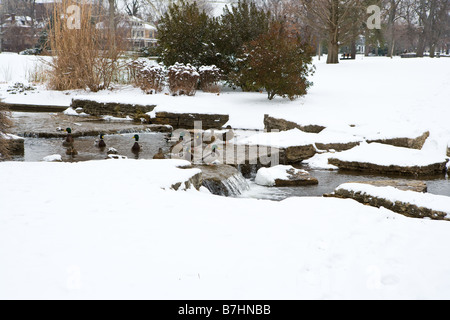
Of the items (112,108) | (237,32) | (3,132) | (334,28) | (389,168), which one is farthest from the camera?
(334,28)

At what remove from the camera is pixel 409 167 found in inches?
337

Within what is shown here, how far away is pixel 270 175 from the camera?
7.76 m

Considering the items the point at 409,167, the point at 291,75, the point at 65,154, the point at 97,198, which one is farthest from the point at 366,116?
the point at 97,198

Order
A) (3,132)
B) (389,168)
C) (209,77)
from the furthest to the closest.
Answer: (209,77) < (389,168) < (3,132)

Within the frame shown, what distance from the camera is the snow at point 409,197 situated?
520 cm

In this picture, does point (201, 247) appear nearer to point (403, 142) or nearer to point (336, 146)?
point (336, 146)

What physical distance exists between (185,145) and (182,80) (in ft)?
24.1

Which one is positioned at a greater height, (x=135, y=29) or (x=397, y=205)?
(x=135, y=29)

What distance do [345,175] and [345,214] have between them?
3.90 metres

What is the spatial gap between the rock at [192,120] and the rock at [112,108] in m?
1.15

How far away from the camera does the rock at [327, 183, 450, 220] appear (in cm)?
512

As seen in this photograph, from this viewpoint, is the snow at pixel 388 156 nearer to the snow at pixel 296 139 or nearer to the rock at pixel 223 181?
the snow at pixel 296 139

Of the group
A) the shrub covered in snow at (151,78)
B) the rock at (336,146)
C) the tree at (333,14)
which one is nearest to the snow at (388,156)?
the rock at (336,146)

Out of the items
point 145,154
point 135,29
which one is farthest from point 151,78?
point 135,29
